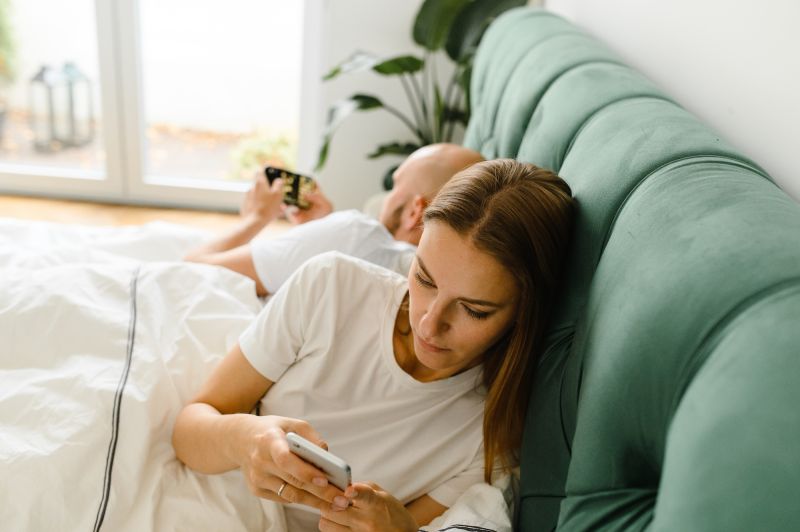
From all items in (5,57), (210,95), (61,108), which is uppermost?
(5,57)

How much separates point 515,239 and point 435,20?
6.12ft

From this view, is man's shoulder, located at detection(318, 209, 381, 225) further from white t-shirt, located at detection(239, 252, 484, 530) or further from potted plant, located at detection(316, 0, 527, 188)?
potted plant, located at detection(316, 0, 527, 188)

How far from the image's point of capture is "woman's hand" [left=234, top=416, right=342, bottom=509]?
0.87 metres

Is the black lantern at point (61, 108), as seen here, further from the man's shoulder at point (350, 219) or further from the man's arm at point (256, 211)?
the man's shoulder at point (350, 219)

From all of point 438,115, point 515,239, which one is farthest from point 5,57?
point 515,239

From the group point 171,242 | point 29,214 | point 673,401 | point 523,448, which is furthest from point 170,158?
point 673,401

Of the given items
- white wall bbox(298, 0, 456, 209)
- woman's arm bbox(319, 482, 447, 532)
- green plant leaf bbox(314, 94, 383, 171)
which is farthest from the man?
white wall bbox(298, 0, 456, 209)

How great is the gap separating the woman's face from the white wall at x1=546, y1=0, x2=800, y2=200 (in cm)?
39

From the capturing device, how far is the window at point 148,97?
10.2ft

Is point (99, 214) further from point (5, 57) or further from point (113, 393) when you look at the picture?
point (113, 393)

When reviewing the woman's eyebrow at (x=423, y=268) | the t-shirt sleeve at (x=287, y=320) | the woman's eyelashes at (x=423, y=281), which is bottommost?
the t-shirt sleeve at (x=287, y=320)

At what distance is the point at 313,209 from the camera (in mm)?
2039

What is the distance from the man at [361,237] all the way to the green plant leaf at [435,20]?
1.04 metres

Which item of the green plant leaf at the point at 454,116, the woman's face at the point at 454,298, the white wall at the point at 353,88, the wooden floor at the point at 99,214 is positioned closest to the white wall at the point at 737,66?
the woman's face at the point at 454,298
